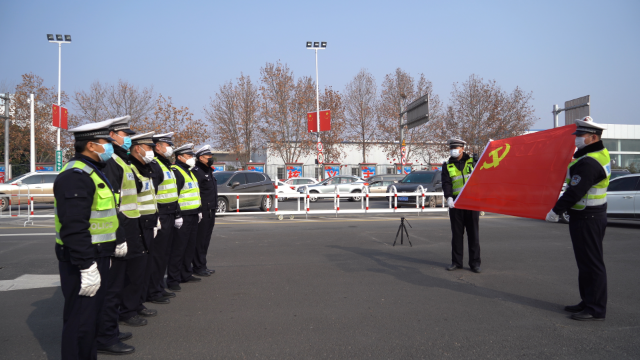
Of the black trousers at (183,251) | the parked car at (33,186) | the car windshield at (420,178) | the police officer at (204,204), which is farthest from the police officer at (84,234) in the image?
the car windshield at (420,178)

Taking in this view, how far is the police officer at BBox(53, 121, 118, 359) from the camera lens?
3238 mm

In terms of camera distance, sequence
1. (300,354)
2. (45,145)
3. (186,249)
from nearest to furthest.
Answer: (300,354), (186,249), (45,145)

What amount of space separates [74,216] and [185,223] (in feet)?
10.7

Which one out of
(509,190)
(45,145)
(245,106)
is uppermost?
(245,106)

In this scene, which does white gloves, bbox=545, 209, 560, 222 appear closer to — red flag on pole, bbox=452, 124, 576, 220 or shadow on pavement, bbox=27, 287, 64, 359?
red flag on pole, bbox=452, 124, 576, 220

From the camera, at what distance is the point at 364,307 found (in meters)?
5.34

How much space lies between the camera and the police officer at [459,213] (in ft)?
24.0

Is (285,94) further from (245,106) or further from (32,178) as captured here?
(32,178)

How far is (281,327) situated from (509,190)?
11.5 ft

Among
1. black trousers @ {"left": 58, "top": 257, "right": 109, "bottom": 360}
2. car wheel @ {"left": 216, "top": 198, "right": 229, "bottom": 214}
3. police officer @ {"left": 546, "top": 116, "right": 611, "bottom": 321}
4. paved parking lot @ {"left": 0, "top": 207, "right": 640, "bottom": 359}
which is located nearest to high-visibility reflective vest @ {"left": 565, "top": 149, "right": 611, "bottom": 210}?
police officer @ {"left": 546, "top": 116, "right": 611, "bottom": 321}

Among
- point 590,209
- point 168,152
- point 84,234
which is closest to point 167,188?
point 168,152

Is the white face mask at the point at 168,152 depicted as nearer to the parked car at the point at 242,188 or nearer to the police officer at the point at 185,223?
the police officer at the point at 185,223

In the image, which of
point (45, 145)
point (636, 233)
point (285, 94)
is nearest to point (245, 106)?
point (285, 94)

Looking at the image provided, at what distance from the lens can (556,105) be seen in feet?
80.6
